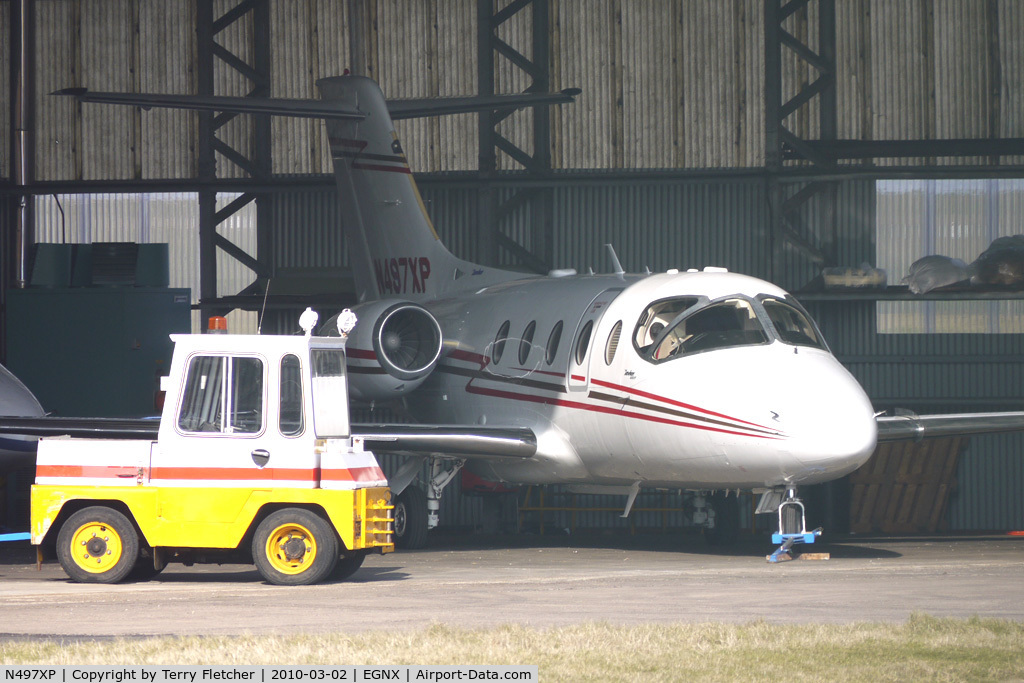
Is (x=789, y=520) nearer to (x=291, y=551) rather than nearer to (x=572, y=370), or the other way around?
(x=572, y=370)

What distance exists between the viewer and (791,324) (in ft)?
48.3

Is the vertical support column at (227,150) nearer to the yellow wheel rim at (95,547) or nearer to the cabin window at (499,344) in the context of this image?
the cabin window at (499,344)

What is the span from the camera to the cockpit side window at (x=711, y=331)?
1441cm

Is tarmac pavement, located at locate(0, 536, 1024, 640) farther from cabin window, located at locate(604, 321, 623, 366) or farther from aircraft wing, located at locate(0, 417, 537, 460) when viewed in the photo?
cabin window, located at locate(604, 321, 623, 366)

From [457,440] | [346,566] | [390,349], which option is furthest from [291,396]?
[390,349]

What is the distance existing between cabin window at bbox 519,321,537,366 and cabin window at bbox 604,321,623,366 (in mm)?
1817

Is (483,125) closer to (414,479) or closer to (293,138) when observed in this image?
(293,138)

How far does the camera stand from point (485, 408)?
Result: 58.9 feet

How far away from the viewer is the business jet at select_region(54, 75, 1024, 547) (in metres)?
Result: 13.9

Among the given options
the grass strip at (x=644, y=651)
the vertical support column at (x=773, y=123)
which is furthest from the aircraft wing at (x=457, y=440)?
the vertical support column at (x=773, y=123)

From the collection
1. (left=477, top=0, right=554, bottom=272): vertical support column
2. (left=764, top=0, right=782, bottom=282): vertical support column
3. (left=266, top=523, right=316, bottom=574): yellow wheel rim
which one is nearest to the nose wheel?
(left=266, top=523, right=316, bottom=574): yellow wheel rim

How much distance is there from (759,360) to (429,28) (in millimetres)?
13276

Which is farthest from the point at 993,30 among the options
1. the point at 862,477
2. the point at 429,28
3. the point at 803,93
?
the point at 429,28

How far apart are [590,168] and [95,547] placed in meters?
14.0
